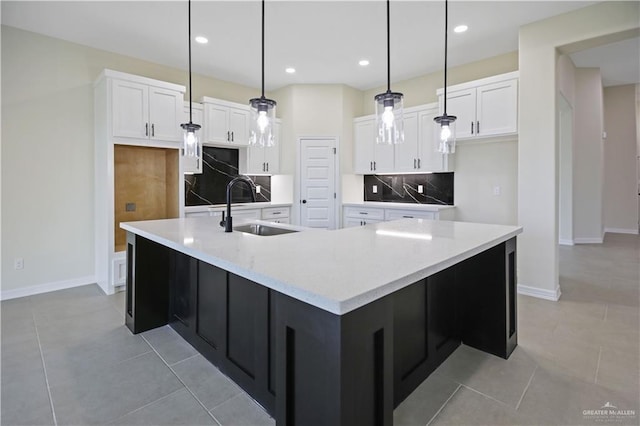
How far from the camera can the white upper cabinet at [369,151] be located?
17.6 feet

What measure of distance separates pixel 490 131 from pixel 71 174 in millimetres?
5087

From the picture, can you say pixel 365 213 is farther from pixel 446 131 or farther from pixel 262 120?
pixel 262 120

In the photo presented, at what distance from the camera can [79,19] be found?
11.3 ft

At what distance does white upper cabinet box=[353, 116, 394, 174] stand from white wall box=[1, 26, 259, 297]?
3.63 m

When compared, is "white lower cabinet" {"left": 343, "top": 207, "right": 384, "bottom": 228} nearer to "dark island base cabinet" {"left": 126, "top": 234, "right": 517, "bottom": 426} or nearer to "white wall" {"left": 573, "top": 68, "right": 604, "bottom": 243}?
"dark island base cabinet" {"left": 126, "top": 234, "right": 517, "bottom": 426}

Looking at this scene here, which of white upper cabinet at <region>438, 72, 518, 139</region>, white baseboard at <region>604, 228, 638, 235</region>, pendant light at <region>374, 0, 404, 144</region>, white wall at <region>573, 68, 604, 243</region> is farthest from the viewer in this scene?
white baseboard at <region>604, 228, 638, 235</region>

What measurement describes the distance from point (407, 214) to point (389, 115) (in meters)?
2.87

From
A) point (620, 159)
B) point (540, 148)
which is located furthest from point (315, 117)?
point (620, 159)

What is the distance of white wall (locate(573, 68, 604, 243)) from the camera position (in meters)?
6.36

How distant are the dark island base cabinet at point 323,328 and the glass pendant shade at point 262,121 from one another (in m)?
1.03

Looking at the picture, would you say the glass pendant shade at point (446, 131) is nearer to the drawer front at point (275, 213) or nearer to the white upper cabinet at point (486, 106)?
the white upper cabinet at point (486, 106)

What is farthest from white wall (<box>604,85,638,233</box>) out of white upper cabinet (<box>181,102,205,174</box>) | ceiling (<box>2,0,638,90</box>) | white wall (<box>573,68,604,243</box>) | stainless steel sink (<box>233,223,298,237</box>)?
white upper cabinet (<box>181,102,205,174</box>)

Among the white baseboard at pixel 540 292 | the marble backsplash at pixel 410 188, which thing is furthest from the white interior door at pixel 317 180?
the white baseboard at pixel 540 292

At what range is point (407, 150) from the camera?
507cm
